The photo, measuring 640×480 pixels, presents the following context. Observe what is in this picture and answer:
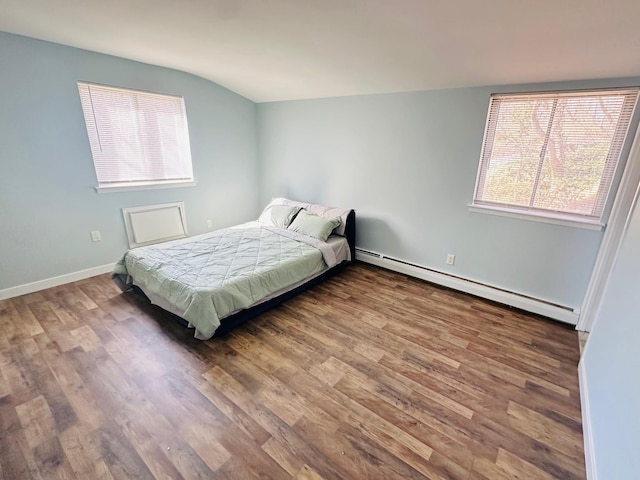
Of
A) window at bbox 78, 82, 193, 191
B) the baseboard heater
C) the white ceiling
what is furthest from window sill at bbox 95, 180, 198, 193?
the baseboard heater

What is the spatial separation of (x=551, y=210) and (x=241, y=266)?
8.92 feet

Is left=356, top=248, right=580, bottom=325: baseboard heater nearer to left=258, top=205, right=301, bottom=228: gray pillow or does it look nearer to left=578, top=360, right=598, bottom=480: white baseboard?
left=578, top=360, right=598, bottom=480: white baseboard

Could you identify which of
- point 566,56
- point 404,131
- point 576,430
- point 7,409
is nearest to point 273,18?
point 404,131

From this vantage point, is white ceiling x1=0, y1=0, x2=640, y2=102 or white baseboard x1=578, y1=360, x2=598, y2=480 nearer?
white baseboard x1=578, y1=360, x2=598, y2=480

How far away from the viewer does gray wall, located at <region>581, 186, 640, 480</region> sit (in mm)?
1092

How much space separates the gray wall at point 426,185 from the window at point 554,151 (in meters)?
0.11

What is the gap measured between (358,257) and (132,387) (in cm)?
268

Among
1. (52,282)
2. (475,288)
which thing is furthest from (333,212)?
(52,282)

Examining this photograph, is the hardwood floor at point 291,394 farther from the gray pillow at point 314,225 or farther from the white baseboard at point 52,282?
the gray pillow at point 314,225

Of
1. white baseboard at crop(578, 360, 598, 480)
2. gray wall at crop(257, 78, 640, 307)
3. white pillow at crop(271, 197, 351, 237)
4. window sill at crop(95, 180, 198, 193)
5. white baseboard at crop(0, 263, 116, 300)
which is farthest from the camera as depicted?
white pillow at crop(271, 197, 351, 237)

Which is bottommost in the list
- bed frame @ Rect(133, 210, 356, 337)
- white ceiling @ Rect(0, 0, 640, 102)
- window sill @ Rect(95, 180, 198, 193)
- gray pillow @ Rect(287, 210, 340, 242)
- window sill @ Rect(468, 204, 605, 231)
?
bed frame @ Rect(133, 210, 356, 337)

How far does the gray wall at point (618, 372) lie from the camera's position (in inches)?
43.0

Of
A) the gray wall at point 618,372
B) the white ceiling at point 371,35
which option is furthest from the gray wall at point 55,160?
the gray wall at point 618,372

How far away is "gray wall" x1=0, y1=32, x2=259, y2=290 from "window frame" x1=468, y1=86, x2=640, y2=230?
3.37 meters
